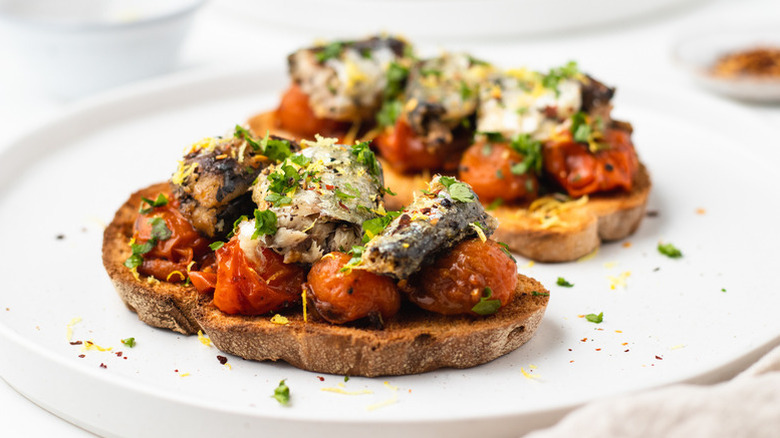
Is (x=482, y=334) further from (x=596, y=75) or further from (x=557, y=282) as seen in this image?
(x=596, y=75)

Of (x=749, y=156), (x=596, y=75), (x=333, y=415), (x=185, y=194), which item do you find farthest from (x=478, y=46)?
(x=333, y=415)

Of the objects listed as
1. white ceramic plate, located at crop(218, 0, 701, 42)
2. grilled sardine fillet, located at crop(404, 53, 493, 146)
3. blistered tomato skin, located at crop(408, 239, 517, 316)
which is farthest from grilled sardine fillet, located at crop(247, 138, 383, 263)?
white ceramic plate, located at crop(218, 0, 701, 42)

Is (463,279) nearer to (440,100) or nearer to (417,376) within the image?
(417,376)

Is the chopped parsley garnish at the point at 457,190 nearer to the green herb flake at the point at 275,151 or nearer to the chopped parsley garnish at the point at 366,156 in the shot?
the chopped parsley garnish at the point at 366,156

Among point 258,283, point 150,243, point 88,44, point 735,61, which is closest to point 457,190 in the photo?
point 258,283

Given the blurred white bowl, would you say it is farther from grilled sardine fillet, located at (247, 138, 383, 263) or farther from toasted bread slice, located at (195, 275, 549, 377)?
toasted bread slice, located at (195, 275, 549, 377)

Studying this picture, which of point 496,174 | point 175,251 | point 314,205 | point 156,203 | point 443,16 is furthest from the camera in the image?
point 443,16

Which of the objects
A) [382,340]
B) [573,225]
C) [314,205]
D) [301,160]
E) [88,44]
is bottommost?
[573,225]
